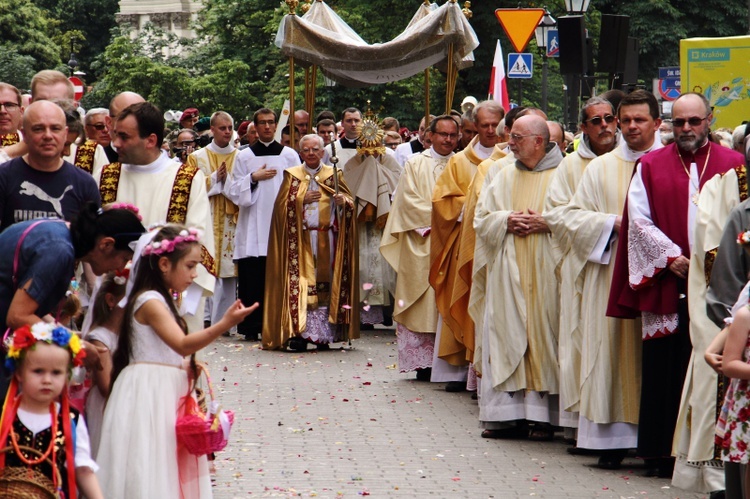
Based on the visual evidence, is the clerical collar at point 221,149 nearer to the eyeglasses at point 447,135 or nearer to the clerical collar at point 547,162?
the eyeglasses at point 447,135

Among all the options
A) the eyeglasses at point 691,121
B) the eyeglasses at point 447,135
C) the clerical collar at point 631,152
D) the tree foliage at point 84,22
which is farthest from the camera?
the tree foliage at point 84,22

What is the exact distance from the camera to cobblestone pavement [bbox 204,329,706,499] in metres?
8.30

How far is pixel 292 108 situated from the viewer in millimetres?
16922

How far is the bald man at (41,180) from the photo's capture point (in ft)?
21.8

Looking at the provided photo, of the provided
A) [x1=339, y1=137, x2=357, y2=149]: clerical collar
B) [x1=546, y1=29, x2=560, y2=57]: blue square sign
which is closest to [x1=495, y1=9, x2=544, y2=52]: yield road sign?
[x1=339, y1=137, x2=357, y2=149]: clerical collar

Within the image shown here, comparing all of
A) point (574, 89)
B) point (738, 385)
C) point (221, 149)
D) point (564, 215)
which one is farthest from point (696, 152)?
point (221, 149)

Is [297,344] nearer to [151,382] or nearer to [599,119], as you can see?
[599,119]

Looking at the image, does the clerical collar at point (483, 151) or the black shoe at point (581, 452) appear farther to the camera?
the clerical collar at point (483, 151)

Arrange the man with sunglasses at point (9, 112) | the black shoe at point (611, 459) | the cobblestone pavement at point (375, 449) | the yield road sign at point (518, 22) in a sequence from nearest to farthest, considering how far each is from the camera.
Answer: the cobblestone pavement at point (375, 449) < the black shoe at point (611, 459) < the man with sunglasses at point (9, 112) < the yield road sign at point (518, 22)

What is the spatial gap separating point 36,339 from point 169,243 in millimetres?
1029

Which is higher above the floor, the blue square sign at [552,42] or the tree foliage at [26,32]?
the tree foliage at [26,32]

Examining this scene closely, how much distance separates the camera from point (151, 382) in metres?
6.29

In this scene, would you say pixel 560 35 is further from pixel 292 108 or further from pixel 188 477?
pixel 188 477

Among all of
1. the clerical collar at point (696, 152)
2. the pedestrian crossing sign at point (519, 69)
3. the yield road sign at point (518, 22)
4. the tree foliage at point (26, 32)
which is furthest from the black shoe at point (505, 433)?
the tree foliage at point (26, 32)
